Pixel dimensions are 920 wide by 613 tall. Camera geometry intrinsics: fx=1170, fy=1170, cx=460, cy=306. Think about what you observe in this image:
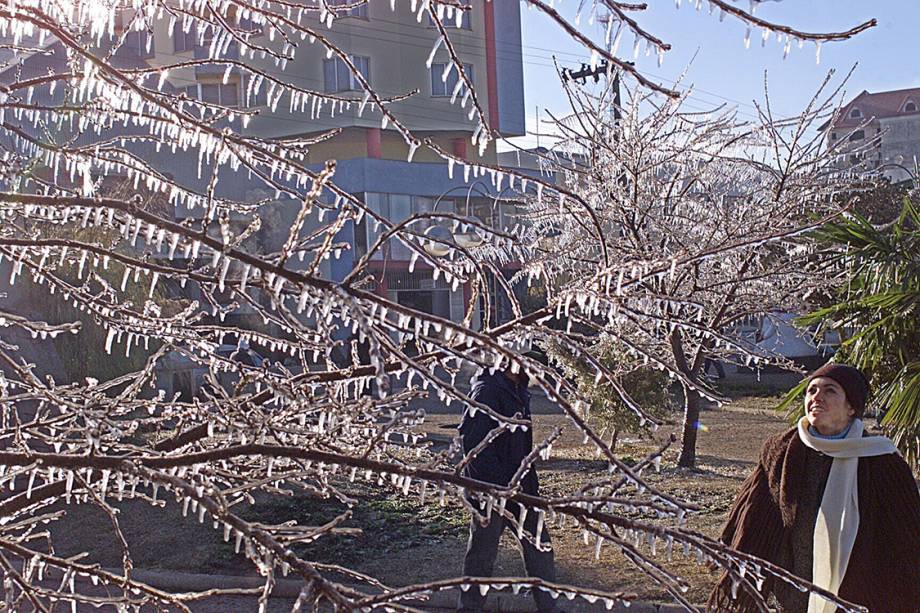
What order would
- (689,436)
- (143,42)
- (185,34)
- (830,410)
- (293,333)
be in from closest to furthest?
(293,333) → (185,34) → (830,410) → (143,42) → (689,436)

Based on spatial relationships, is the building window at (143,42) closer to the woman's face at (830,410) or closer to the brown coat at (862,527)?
the brown coat at (862,527)

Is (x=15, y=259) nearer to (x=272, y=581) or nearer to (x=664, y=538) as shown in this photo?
(x=272, y=581)

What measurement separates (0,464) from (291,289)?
65cm

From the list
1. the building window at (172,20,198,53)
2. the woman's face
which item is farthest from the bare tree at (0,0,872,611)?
the woman's face

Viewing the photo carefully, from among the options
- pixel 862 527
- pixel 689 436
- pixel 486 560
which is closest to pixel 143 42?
pixel 486 560

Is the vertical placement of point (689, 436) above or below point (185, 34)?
below

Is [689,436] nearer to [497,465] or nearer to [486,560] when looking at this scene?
[486,560]

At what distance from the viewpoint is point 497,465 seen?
6.36 metres

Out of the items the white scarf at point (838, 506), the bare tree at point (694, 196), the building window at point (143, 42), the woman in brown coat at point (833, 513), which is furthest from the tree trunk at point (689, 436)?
the white scarf at point (838, 506)

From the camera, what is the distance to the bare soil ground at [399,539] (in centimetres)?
805

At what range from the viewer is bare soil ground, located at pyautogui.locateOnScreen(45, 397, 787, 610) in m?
8.05

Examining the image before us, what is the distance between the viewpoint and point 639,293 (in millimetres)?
1830

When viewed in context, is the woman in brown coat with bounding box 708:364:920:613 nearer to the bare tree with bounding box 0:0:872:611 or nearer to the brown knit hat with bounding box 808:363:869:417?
the brown knit hat with bounding box 808:363:869:417

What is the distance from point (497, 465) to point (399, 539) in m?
3.17
